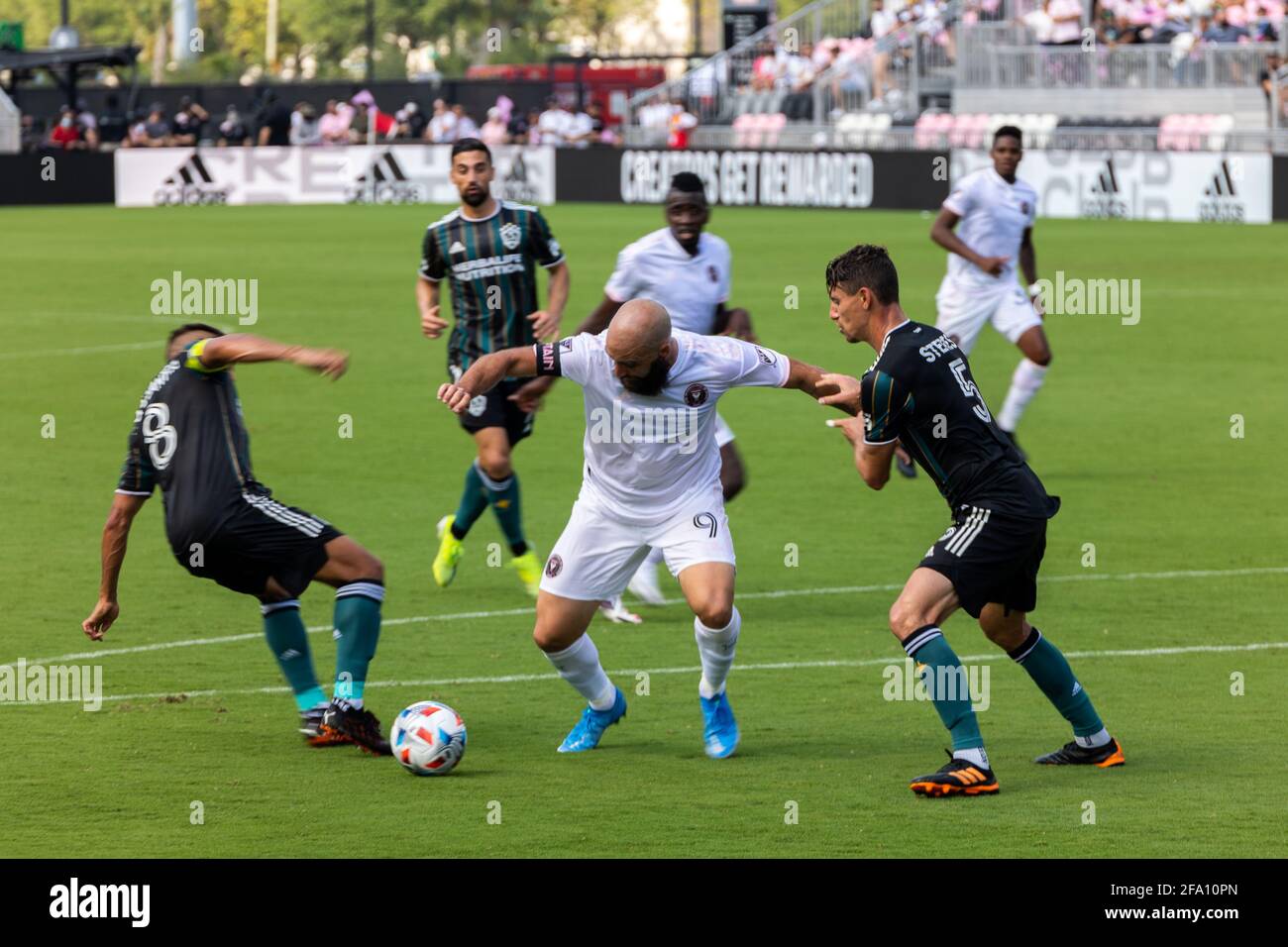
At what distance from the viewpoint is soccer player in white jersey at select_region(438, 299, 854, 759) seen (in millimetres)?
8141

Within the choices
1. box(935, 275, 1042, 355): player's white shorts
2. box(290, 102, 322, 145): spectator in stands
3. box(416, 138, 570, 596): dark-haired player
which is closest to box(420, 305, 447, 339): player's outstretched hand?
box(416, 138, 570, 596): dark-haired player

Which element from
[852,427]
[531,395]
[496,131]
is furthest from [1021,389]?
[496,131]

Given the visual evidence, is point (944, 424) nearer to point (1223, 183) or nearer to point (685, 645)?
point (685, 645)

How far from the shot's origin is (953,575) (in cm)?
768

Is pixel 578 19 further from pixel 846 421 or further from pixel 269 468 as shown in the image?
pixel 846 421

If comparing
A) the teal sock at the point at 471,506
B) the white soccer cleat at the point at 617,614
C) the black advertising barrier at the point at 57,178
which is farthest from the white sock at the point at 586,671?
the black advertising barrier at the point at 57,178

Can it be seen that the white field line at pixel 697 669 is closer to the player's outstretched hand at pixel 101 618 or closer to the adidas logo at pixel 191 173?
the player's outstretched hand at pixel 101 618

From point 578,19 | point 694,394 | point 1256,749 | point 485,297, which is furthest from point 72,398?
point 578,19

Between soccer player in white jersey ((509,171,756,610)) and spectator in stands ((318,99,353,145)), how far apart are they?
4657cm

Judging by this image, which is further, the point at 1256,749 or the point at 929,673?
the point at 1256,749

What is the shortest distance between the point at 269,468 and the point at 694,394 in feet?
26.7

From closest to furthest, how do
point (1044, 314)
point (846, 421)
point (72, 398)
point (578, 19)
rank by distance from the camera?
point (846, 421), point (72, 398), point (1044, 314), point (578, 19)

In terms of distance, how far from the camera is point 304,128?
58000mm

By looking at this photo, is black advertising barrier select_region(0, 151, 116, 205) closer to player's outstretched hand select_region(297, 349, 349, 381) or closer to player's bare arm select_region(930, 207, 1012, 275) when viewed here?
player's bare arm select_region(930, 207, 1012, 275)
